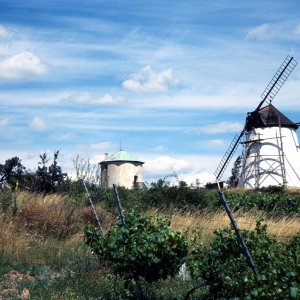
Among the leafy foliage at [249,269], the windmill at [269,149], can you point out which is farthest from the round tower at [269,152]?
the leafy foliage at [249,269]

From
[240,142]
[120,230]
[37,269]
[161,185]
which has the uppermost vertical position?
[240,142]

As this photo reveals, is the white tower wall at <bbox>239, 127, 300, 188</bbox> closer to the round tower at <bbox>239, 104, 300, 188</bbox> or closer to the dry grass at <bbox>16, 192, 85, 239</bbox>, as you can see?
the round tower at <bbox>239, 104, 300, 188</bbox>

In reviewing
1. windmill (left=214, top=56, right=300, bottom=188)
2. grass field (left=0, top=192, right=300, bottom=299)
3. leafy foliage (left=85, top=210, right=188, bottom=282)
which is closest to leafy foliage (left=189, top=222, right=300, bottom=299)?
leafy foliage (left=85, top=210, right=188, bottom=282)

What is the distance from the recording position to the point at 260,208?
27797 millimetres

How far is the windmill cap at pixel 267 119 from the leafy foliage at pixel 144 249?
4081 cm

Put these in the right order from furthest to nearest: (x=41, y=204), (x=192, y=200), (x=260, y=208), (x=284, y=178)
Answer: (x=284, y=178) → (x=260, y=208) → (x=192, y=200) → (x=41, y=204)

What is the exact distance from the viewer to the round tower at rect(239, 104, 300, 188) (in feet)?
159

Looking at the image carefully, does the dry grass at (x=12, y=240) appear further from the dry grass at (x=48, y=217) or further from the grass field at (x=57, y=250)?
the dry grass at (x=48, y=217)

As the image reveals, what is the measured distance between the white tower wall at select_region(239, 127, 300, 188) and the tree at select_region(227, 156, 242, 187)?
137 cm

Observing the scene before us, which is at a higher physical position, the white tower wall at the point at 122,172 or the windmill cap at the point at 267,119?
the windmill cap at the point at 267,119

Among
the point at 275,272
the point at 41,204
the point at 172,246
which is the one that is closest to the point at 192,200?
the point at 41,204

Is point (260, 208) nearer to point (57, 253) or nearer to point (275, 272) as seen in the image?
point (57, 253)

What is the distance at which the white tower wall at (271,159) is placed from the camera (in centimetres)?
4841

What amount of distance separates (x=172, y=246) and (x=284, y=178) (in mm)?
40094
